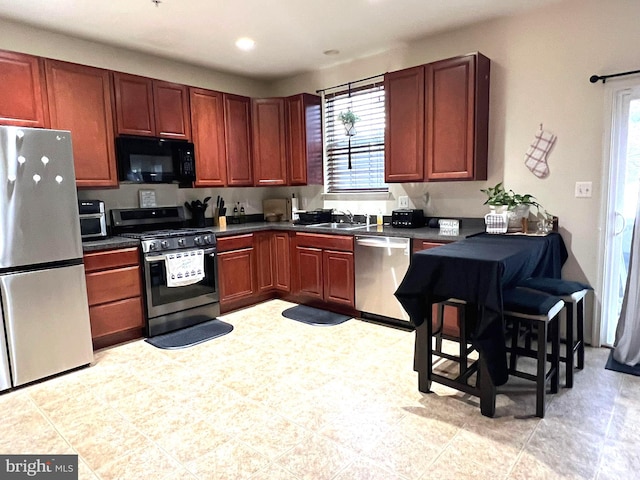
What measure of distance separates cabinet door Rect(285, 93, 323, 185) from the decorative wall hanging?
223 centimetres

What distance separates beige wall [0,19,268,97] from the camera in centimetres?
317

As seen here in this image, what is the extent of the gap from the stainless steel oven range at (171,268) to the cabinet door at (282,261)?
0.76 meters

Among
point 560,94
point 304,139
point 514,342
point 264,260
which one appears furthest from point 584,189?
point 264,260

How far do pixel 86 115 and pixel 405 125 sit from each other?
2.72m

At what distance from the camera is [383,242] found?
3531 millimetres

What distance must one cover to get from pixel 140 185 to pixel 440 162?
289cm

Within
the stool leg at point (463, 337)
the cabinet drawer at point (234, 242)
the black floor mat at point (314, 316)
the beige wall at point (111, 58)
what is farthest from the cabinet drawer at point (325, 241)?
the beige wall at point (111, 58)

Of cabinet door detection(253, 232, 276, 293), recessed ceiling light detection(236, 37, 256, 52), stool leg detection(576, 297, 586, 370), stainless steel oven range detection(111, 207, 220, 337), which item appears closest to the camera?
stool leg detection(576, 297, 586, 370)

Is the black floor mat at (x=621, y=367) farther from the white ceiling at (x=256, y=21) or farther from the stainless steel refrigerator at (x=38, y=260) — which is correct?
the stainless steel refrigerator at (x=38, y=260)

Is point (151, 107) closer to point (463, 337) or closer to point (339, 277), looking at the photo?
point (339, 277)

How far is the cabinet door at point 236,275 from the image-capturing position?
4035 mm

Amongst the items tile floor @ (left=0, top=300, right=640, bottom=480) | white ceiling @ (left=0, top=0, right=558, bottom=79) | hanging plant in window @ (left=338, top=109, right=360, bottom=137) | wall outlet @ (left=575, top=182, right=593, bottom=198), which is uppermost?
white ceiling @ (left=0, top=0, right=558, bottom=79)

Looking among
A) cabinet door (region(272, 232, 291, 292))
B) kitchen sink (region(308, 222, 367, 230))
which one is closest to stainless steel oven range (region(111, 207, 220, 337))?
cabinet door (region(272, 232, 291, 292))

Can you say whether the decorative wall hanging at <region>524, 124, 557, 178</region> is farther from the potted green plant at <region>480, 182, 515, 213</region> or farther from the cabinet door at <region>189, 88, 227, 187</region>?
the cabinet door at <region>189, 88, 227, 187</region>
